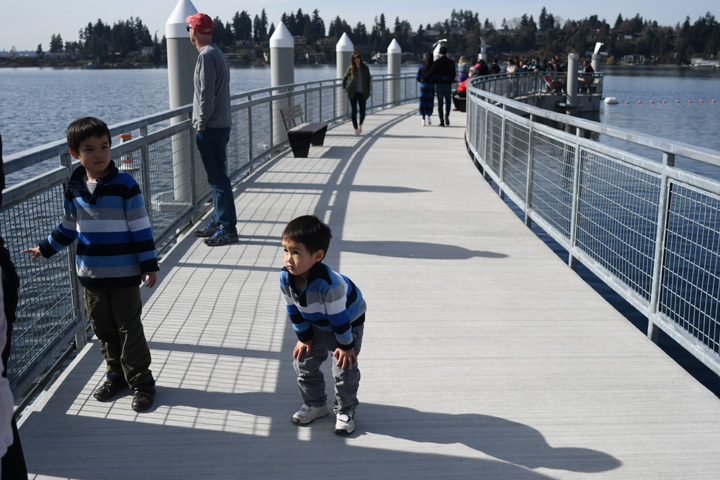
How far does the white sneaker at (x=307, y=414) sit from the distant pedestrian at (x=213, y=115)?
11.6ft

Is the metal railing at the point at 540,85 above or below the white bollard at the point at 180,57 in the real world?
below

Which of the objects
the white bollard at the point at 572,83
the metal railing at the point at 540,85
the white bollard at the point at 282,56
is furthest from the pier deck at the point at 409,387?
the white bollard at the point at 572,83

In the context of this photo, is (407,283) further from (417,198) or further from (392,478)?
(417,198)

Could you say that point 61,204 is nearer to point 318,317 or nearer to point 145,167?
point 145,167

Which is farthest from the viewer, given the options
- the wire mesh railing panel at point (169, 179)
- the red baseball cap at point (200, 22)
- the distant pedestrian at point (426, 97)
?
the distant pedestrian at point (426, 97)

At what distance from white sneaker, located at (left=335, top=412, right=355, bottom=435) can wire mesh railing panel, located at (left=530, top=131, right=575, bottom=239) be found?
11.2 ft

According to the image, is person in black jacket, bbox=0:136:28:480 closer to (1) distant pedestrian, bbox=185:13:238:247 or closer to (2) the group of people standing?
(1) distant pedestrian, bbox=185:13:238:247

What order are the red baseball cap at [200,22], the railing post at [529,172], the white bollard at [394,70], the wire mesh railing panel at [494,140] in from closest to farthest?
the red baseball cap at [200,22] < the railing post at [529,172] < the wire mesh railing panel at [494,140] < the white bollard at [394,70]

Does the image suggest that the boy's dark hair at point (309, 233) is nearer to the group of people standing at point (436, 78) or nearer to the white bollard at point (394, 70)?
the group of people standing at point (436, 78)

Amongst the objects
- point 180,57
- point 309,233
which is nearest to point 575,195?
point 309,233

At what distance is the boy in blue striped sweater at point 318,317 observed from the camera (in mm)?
3127

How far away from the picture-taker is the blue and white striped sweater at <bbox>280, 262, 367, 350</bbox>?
3.19m

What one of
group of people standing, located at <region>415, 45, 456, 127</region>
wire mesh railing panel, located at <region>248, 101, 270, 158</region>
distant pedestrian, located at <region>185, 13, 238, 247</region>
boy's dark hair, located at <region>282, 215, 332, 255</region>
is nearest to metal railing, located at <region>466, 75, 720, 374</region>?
boy's dark hair, located at <region>282, 215, 332, 255</region>

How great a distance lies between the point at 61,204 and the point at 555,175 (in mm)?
4217
